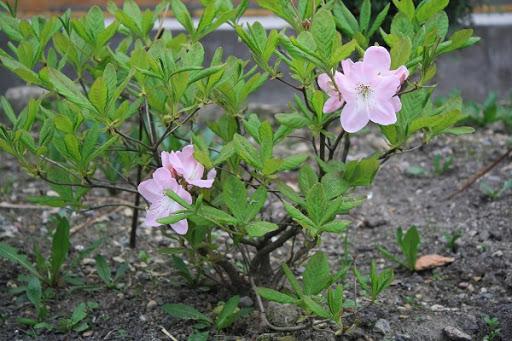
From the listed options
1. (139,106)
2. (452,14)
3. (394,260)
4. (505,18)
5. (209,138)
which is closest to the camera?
(139,106)

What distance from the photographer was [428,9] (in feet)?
6.45

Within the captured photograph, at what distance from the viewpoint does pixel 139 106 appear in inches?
78.2

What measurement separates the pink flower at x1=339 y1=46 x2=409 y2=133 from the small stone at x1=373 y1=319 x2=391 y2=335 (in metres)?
0.67

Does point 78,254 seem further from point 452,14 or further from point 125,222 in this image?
point 452,14

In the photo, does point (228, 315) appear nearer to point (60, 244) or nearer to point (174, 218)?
point (174, 218)

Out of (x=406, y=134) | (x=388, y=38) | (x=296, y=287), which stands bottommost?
(x=296, y=287)

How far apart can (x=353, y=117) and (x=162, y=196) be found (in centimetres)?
49

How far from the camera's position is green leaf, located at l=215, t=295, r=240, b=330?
82.4 inches

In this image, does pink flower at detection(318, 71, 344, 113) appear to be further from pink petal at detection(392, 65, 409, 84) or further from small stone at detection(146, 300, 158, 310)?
small stone at detection(146, 300, 158, 310)

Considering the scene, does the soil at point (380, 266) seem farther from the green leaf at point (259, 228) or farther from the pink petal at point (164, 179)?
the pink petal at point (164, 179)

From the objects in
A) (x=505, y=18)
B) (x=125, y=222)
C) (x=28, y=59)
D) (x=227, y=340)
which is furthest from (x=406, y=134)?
(x=505, y=18)

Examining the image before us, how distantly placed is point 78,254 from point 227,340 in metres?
0.74

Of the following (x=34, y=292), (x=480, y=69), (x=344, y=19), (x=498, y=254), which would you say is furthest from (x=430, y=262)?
(x=480, y=69)

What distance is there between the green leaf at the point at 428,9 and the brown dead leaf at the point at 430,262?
0.89 meters
